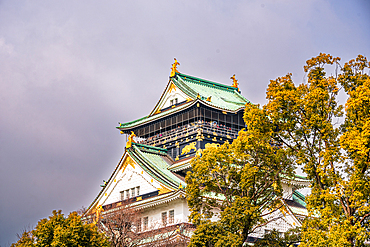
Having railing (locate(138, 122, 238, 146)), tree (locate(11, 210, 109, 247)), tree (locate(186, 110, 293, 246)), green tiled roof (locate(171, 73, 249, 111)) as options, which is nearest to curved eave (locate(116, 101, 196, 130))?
green tiled roof (locate(171, 73, 249, 111))

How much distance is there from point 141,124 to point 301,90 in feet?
73.4

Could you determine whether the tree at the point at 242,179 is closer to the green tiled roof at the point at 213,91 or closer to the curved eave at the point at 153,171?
the curved eave at the point at 153,171

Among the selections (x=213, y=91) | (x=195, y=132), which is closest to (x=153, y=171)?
(x=195, y=132)

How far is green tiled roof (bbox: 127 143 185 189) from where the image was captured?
34569 mm

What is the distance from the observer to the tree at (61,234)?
2297 cm

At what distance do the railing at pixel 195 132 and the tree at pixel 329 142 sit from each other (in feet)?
47.9

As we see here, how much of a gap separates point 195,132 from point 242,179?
14.2m

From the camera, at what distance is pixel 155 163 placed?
3725 centimetres

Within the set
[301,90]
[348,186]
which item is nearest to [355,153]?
[348,186]

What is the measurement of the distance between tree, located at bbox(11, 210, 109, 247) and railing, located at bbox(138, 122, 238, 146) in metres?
16.1

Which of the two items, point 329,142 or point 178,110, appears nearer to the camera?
point 329,142

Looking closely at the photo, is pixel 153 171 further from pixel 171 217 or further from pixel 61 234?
pixel 61 234

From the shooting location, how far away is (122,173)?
37812 millimetres

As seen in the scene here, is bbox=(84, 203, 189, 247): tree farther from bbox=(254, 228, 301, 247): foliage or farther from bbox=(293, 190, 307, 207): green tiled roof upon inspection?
bbox=(293, 190, 307, 207): green tiled roof
